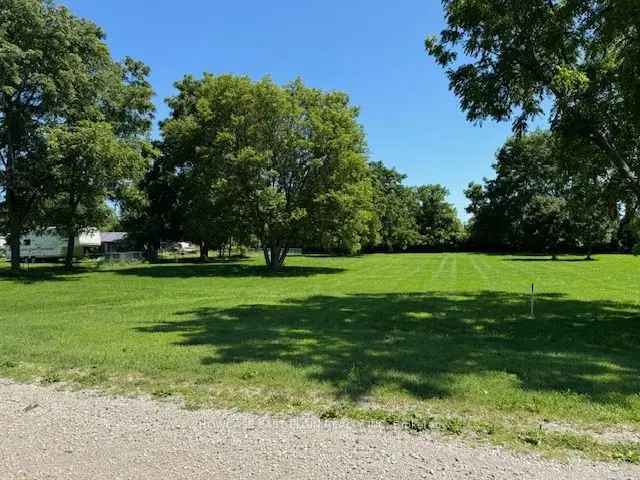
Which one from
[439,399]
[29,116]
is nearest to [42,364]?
[439,399]

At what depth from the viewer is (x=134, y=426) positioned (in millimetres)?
4461

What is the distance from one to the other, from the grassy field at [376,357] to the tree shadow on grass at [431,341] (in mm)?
30

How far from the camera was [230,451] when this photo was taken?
12.8 ft

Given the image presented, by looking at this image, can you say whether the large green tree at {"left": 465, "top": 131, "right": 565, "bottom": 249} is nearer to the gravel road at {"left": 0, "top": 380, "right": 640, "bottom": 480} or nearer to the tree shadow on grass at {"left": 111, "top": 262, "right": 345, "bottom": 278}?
the tree shadow on grass at {"left": 111, "top": 262, "right": 345, "bottom": 278}

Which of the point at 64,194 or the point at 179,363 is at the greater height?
the point at 64,194

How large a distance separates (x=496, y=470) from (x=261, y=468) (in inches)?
68.1

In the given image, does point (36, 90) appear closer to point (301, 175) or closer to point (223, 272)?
point (223, 272)

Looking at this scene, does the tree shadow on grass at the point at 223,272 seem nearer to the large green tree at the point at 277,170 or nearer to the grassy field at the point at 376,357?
the large green tree at the point at 277,170

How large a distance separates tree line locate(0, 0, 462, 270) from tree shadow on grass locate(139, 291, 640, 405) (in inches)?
584

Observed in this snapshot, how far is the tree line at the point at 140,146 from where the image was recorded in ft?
81.4

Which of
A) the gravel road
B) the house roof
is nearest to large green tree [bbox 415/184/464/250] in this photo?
the house roof

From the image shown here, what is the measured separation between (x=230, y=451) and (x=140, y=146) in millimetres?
29880

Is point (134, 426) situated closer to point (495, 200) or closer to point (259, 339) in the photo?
point (259, 339)

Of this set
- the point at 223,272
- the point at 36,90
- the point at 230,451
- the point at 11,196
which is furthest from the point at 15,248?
the point at 230,451
